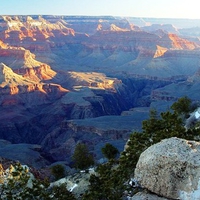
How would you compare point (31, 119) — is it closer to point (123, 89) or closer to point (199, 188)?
point (123, 89)

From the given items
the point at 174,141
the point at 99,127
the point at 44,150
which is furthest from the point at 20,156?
the point at 174,141

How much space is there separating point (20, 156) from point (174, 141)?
191ft

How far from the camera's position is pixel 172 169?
16.9 meters

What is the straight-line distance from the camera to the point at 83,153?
158 ft

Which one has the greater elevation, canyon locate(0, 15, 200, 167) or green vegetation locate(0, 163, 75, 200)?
green vegetation locate(0, 163, 75, 200)

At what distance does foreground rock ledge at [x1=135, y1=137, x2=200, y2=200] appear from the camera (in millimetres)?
16469

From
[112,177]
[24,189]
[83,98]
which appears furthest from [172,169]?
[83,98]

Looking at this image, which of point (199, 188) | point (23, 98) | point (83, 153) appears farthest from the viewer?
point (23, 98)

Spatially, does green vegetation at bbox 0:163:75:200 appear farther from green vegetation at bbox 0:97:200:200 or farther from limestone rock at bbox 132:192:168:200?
limestone rock at bbox 132:192:168:200

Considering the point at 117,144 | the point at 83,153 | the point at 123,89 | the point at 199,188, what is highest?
the point at 199,188

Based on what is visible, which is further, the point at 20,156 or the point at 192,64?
the point at 192,64

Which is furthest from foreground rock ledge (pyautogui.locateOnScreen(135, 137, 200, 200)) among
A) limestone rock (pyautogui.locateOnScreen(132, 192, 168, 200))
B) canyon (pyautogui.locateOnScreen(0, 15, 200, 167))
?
canyon (pyautogui.locateOnScreen(0, 15, 200, 167))

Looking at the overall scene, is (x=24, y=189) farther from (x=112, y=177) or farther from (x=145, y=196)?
(x=145, y=196)

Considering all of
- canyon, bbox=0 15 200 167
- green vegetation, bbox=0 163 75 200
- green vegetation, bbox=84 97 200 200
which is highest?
green vegetation, bbox=84 97 200 200
